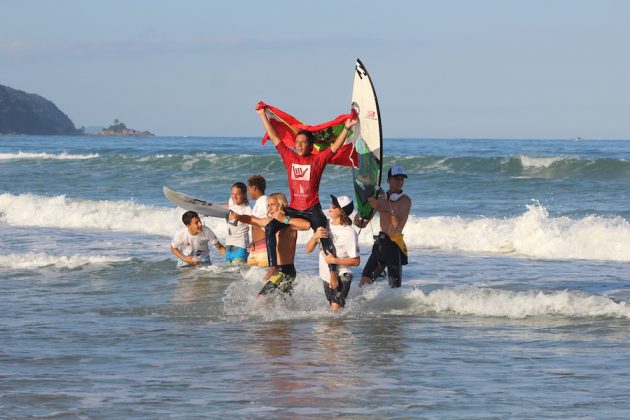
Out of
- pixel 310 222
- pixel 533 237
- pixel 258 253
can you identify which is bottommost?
pixel 533 237

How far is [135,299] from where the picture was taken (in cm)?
1084

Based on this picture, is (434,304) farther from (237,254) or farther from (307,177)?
(237,254)

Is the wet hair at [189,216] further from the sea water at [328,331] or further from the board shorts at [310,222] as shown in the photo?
the board shorts at [310,222]

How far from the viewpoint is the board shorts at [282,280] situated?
393 inches

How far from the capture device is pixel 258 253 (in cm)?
1193

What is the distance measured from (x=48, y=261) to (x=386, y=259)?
5.37 m

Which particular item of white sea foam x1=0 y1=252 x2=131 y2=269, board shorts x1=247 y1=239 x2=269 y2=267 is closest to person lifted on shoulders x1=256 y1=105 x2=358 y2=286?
board shorts x1=247 y1=239 x2=269 y2=267

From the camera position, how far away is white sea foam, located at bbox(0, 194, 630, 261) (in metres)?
16.2

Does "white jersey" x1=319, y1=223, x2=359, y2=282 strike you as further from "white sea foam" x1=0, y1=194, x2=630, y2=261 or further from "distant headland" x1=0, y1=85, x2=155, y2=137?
"distant headland" x1=0, y1=85, x2=155, y2=137

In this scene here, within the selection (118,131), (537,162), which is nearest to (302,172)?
(537,162)

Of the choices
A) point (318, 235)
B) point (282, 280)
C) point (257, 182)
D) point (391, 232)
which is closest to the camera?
point (318, 235)

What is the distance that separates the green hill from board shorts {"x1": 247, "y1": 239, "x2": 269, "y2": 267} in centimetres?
16897

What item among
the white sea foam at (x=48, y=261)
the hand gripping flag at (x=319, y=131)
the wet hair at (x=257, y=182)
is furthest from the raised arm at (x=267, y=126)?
the white sea foam at (x=48, y=261)

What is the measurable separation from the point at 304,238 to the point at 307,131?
827 cm
